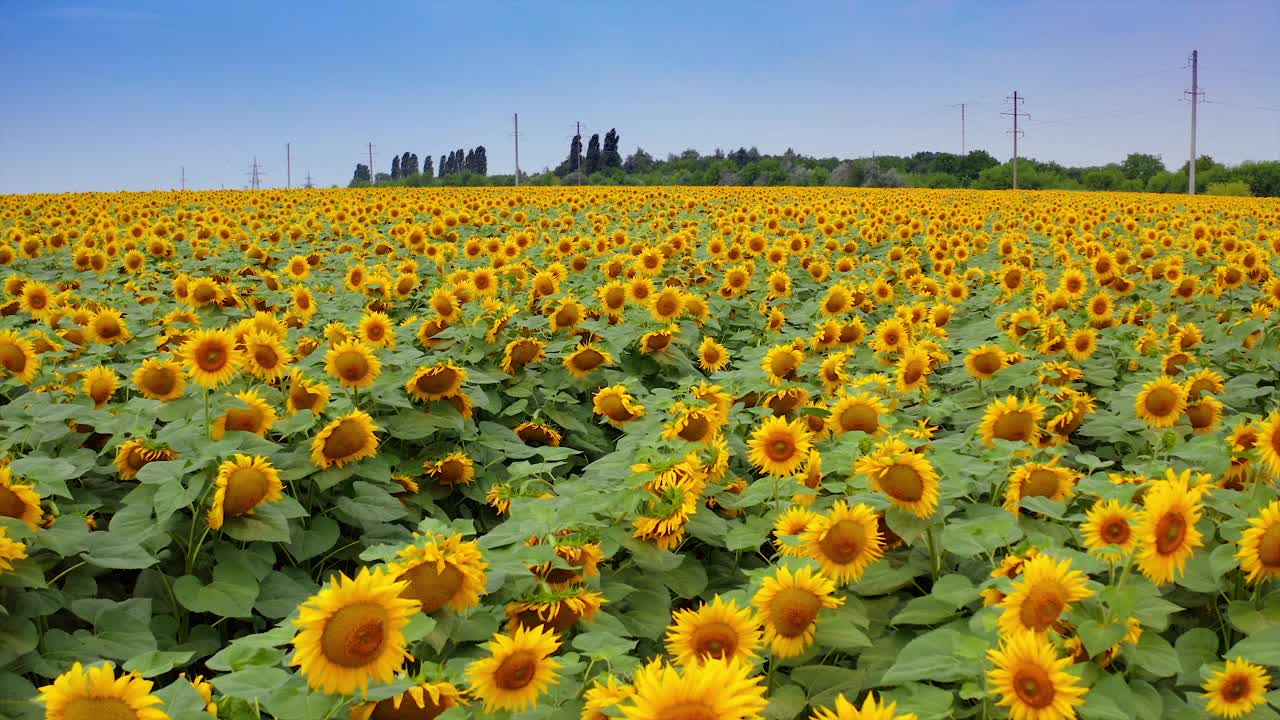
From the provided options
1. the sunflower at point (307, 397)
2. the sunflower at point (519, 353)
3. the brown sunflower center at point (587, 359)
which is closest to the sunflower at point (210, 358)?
the sunflower at point (307, 397)

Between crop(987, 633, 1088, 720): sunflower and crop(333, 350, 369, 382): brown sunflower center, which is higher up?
crop(333, 350, 369, 382): brown sunflower center

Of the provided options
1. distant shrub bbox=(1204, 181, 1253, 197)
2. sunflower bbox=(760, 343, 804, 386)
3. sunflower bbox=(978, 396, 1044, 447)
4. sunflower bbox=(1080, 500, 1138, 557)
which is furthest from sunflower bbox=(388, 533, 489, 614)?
distant shrub bbox=(1204, 181, 1253, 197)

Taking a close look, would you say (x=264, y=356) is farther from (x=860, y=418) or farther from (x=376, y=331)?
(x=860, y=418)

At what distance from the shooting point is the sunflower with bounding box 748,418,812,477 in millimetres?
3113

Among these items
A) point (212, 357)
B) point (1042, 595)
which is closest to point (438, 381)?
point (212, 357)

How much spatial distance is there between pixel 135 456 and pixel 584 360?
2699 mm

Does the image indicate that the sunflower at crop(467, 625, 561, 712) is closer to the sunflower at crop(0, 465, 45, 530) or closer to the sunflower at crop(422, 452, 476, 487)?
the sunflower at crop(0, 465, 45, 530)

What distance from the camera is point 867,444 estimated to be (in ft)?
9.66

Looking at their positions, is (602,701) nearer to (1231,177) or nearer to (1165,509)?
(1165,509)

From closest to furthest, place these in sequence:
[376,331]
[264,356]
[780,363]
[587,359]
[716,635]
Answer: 1. [716,635]
2. [264,356]
3. [780,363]
4. [376,331]
5. [587,359]

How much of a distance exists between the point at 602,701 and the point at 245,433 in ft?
7.59

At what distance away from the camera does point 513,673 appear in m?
1.94

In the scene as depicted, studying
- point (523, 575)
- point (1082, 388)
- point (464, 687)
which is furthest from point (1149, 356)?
point (464, 687)

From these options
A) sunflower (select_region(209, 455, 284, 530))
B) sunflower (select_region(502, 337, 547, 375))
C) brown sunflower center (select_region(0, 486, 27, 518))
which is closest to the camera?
brown sunflower center (select_region(0, 486, 27, 518))
